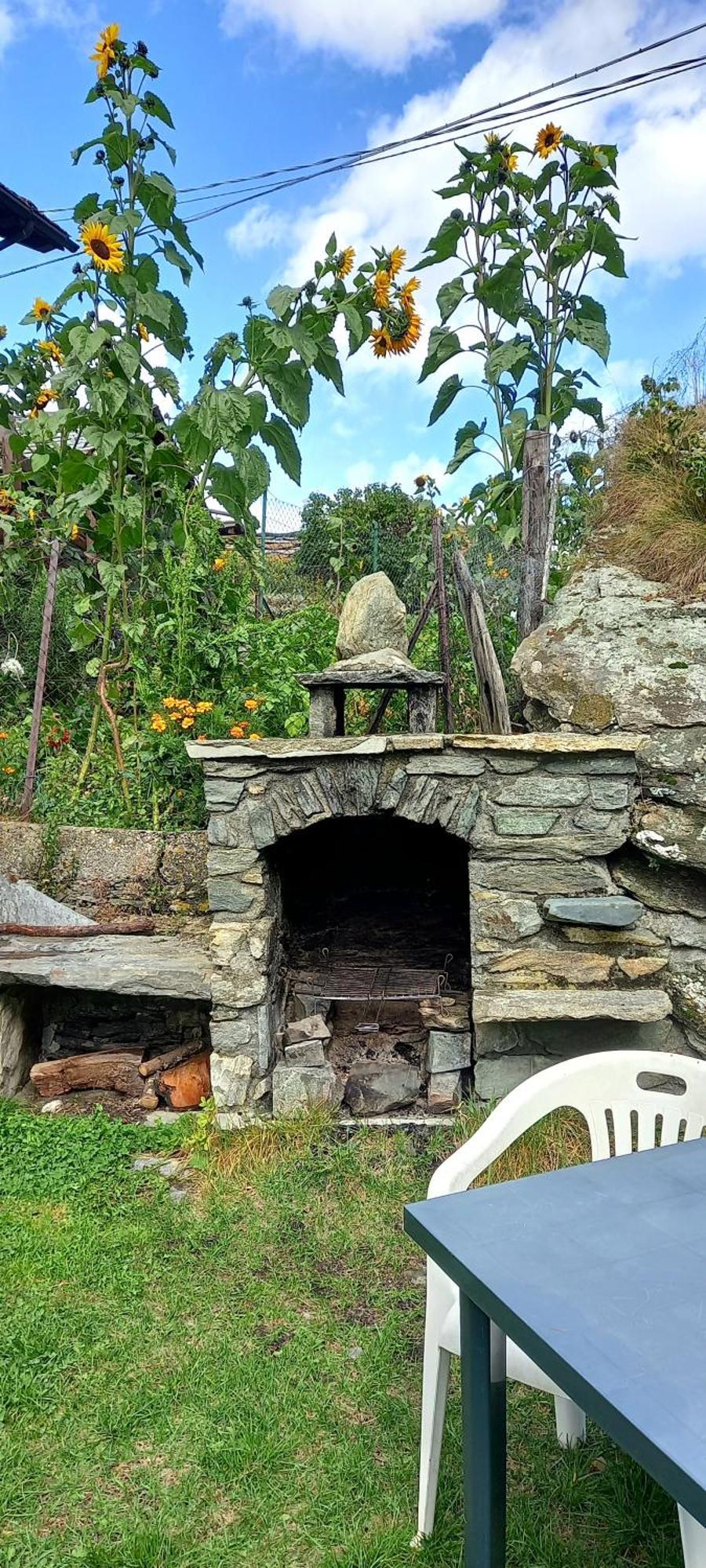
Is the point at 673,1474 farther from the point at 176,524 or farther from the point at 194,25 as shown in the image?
the point at 194,25

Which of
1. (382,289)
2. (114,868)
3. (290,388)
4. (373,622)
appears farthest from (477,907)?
(382,289)

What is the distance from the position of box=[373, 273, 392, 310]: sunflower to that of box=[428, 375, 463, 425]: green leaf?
0.60 metres

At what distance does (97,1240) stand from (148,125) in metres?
4.88

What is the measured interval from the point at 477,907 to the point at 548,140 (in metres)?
3.67

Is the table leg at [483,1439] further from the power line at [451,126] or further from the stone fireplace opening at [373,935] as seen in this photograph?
the power line at [451,126]

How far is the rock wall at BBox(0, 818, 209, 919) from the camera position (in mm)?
4383

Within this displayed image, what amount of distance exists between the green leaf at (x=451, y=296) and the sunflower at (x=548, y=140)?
2.11 ft

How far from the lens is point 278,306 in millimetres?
4117

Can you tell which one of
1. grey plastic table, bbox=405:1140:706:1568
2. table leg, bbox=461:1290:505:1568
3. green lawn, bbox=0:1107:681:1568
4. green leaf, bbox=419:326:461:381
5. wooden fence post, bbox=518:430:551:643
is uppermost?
green leaf, bbox=419:326:461:381

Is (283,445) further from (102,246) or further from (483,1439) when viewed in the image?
(483,1439)

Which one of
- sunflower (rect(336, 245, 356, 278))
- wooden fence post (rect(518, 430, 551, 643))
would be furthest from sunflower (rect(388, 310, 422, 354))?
wooden fence post (rect(518, 430, 551, 643))

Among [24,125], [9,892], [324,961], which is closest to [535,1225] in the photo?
[324,961]

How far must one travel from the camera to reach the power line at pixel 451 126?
4398 millimetres

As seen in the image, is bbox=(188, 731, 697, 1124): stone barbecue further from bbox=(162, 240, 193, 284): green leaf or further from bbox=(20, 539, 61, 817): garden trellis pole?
bbox=(162, 240, 193, 284): green leaf
